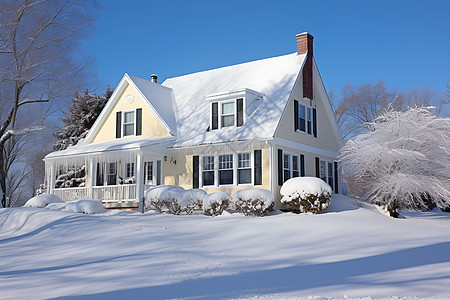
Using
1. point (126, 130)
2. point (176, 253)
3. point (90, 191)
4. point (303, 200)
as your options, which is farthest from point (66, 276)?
point (126, 130)

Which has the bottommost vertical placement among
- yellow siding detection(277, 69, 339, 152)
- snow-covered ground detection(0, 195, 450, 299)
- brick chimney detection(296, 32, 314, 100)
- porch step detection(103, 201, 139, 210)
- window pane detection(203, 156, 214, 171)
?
snow-covered ground detection(0, 195, 450, 299)

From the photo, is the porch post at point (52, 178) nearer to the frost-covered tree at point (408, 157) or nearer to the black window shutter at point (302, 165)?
the black window shutter at point (302, 165)

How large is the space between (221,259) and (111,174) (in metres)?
14.5

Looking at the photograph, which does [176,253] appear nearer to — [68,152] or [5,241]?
[5,241]

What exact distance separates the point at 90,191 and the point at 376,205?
A: 13085 mm

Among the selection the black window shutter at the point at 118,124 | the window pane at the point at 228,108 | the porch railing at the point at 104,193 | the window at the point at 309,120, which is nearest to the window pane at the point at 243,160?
the window pane at the point at 228,108

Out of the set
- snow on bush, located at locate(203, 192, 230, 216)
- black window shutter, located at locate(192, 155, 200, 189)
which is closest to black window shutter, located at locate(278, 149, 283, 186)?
snow on bush, located at locate(203, 192, 230, 216)

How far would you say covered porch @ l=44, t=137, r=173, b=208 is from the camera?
61.3 feet

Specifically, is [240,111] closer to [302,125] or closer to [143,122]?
[302,125]

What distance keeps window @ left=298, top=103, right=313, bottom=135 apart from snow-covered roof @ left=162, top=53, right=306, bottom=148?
62.8 inches

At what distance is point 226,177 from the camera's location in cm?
1827

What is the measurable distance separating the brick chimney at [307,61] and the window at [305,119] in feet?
1.92

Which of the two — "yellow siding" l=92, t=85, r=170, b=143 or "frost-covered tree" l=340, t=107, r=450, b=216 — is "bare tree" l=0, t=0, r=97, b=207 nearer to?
"yellow siding" l=92, t=85, r=170, b=143

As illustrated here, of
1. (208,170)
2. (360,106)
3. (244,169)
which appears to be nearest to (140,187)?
(208,170)
